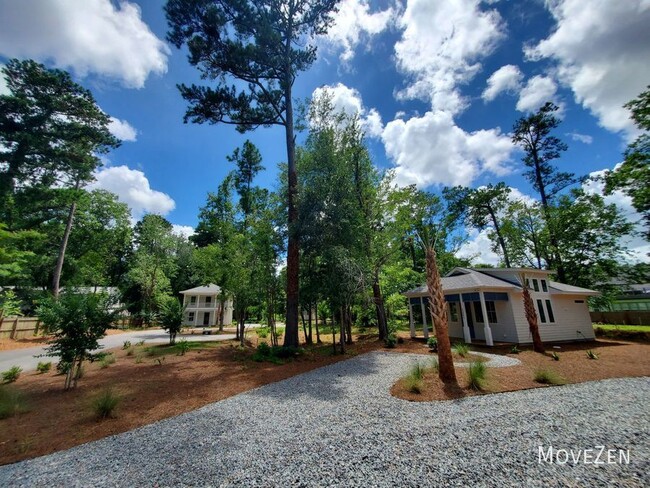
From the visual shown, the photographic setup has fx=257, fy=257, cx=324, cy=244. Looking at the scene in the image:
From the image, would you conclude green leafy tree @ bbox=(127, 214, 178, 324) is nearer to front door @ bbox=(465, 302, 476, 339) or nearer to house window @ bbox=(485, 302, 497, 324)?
front door @ bbox=(465, 302, 476, 339)

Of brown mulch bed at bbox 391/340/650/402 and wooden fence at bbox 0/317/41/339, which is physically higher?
wooden fence at bbox 0/317/41/339

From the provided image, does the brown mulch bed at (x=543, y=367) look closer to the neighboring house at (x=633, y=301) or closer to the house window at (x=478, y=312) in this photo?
the house window at (x=478, y=312)

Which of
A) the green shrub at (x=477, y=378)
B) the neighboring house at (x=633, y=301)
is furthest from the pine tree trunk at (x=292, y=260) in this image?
the neighboring house at (x=633, y=301)

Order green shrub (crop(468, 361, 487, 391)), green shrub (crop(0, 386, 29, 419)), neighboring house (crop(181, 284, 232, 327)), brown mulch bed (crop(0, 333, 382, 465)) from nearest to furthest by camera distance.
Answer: brown mulch bed (crop(0, 333, 382, 465))
green shrub (crop(0, 386, 29, 419))
green shrub (crop(468, 361, 487, 391))
neighboring house (crop(181, 284, 232, 327))

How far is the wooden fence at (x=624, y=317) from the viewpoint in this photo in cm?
1950

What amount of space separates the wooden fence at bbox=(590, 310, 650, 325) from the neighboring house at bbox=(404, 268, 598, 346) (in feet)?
27.9

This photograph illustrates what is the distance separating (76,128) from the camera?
722 inches

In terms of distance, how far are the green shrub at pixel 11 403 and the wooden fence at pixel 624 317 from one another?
33995mm

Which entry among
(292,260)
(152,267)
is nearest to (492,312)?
(292,260)

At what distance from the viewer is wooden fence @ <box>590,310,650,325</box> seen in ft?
64.0

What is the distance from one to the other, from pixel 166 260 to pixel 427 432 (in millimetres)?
39631

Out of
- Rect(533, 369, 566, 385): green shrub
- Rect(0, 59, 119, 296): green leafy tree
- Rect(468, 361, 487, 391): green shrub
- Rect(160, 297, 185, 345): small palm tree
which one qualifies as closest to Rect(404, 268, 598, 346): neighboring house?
Rect(533, 369, 566, 385): green shrub

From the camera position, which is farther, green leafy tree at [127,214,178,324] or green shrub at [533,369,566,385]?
green leafy tree at [127,214,178,324]

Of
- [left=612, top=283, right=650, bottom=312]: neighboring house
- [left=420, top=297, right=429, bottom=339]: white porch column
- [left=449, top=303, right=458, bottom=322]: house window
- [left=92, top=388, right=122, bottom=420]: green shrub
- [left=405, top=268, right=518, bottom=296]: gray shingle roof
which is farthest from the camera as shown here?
[left=612, top=283, right=650, bottom=312]: neighboring house
